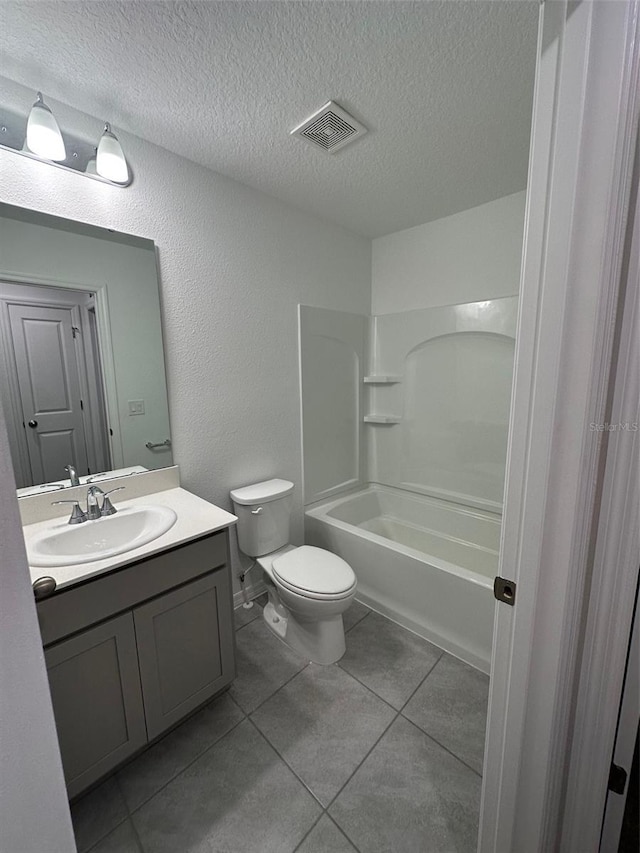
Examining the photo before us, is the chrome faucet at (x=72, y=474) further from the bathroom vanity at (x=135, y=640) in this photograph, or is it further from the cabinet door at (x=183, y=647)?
the cabinet door at (x=183, y=647)

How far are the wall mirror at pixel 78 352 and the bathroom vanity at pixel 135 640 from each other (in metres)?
0.34

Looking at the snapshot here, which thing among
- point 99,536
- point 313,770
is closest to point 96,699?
point 99,536

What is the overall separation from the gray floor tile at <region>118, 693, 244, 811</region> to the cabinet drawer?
2.22ft

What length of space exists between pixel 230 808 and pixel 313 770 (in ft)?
0.97

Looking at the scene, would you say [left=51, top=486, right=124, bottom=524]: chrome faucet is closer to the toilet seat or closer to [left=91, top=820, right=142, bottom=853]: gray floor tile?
the toilet seat

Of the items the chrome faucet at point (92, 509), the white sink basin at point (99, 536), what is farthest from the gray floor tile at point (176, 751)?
the chrome faucet at point (92, 509)

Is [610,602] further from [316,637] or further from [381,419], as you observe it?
[381,419]

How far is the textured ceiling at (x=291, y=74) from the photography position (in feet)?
3.45

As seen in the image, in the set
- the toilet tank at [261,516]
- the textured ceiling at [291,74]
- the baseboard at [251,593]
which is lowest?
the baseboard at [251,593]

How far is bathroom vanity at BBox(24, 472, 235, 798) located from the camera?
1.05 m

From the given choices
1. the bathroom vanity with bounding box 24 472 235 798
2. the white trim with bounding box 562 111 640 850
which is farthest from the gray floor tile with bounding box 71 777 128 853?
the white trim with bounding box 562 111 640 850

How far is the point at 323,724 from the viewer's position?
1.46m

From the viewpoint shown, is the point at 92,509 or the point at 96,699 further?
the point at 92,509

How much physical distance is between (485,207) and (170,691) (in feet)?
9.56
